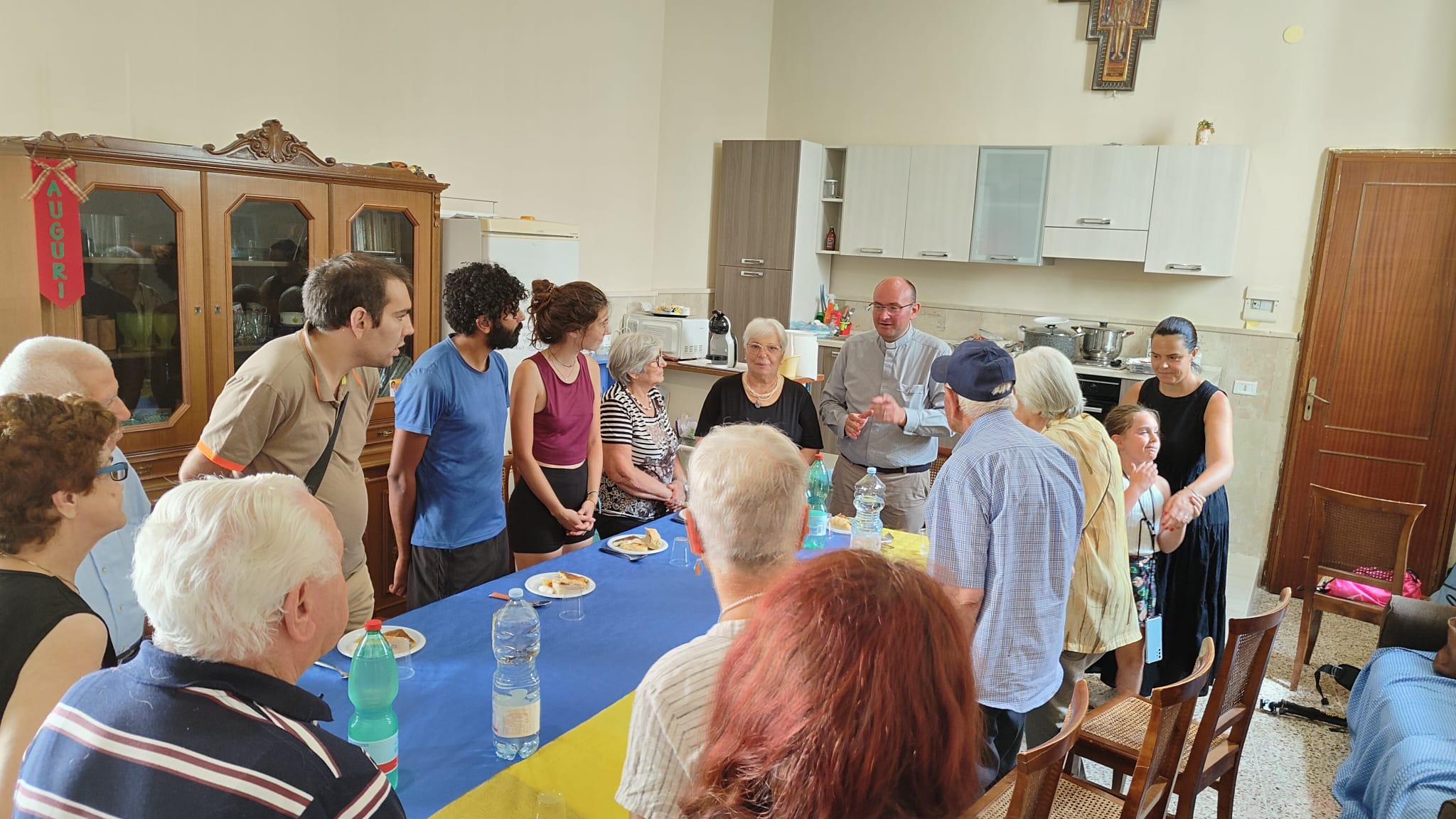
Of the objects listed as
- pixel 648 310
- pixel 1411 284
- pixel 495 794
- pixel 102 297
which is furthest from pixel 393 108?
pixel 1411 284

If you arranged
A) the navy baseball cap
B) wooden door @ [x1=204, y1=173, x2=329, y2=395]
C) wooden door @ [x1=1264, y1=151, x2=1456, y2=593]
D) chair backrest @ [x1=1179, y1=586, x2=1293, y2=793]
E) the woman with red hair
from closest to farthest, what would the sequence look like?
the woman with red hair → the navy baseball cap → chair backrest @ [x1=1179, y1=586, x2=1293, y2=793] → wooden door @ [x1=204, y1=173, x2=329, y2=395] → wooden door @ [x1=1264, y1=151, x2=1456, y2=593]

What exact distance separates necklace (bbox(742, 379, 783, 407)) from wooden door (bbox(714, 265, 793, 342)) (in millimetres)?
3207

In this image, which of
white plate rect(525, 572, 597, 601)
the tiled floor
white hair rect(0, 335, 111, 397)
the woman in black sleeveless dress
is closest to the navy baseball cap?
white plate rect(525, 572, 597, 601)

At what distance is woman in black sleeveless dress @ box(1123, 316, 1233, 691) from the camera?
355 cm

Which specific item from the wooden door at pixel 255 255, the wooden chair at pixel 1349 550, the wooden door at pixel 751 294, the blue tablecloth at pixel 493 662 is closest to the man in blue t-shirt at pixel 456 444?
the blue tablecloth at pixel 493 662

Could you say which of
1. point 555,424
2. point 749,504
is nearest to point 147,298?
point 555,424

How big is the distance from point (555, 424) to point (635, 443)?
376 mm

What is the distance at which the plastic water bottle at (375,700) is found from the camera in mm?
1647

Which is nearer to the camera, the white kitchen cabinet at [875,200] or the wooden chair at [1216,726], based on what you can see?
the wooden chair at [1216,726]

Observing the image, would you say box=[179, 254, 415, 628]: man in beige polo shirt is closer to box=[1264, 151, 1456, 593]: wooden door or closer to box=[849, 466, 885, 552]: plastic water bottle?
box=[849, 466, 885, 552]: plastic water bottle

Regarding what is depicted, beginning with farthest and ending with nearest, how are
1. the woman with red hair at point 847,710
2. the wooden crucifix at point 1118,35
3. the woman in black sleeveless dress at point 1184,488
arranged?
the wooden crucifix at point 1118,35 → the woman in black sleeveless dress at point 1184,488 → the woman with red hair at point 847,710

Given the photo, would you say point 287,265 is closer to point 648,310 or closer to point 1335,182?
point 648,310

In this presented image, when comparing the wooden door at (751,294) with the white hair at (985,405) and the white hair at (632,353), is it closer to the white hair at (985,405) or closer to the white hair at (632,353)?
the white hair at (632,353)

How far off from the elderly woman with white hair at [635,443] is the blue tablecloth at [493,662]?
516 millimetres
